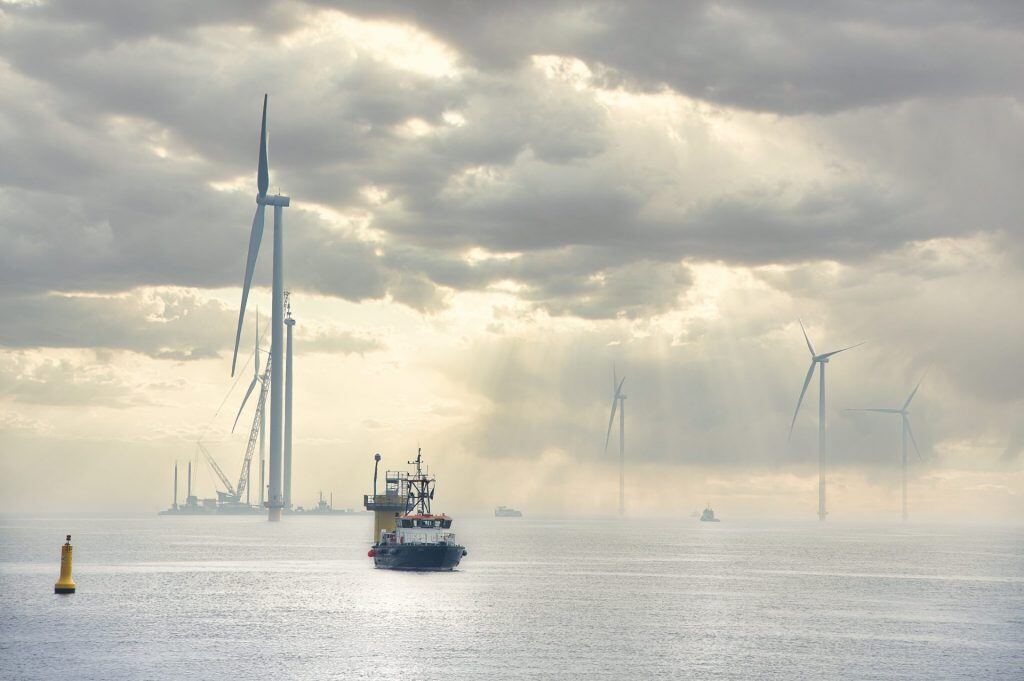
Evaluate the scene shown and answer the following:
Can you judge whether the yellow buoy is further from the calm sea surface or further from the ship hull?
the ship hull

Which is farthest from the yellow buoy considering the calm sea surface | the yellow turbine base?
the calm sea surface

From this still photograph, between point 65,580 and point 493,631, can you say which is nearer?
point 493,631

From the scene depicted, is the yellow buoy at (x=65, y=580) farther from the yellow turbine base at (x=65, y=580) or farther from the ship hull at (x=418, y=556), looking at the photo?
the ship hull at (x=418, y=556)

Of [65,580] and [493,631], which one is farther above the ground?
[65,580]

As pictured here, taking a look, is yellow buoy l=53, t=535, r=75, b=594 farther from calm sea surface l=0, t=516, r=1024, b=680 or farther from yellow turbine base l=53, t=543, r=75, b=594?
calm sea surface l=0, t=516, r=1024, b=680

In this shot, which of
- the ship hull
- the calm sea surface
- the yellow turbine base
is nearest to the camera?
the calm sea surface

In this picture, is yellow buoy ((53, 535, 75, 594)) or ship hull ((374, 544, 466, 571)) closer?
yellow buoy ((53, 535, 75, 594))

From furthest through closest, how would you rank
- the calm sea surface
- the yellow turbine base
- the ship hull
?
the ship hull < the yellow turbine base < the calm sea surface

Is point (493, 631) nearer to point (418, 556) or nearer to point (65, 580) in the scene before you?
point (65, 580)

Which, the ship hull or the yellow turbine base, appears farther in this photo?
the ship hull

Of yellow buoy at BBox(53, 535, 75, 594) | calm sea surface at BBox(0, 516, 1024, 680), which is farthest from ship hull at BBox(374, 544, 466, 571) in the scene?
yellow buoy at BBox(53, 535, 75, 594)

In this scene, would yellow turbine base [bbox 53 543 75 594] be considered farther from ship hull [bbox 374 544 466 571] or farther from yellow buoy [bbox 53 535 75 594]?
ship hull [bbox 374 544 466 571]

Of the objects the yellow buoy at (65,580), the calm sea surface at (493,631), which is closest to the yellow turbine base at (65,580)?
the yellow buoy at (65,580)

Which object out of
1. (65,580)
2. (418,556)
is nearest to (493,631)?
(65,580)
